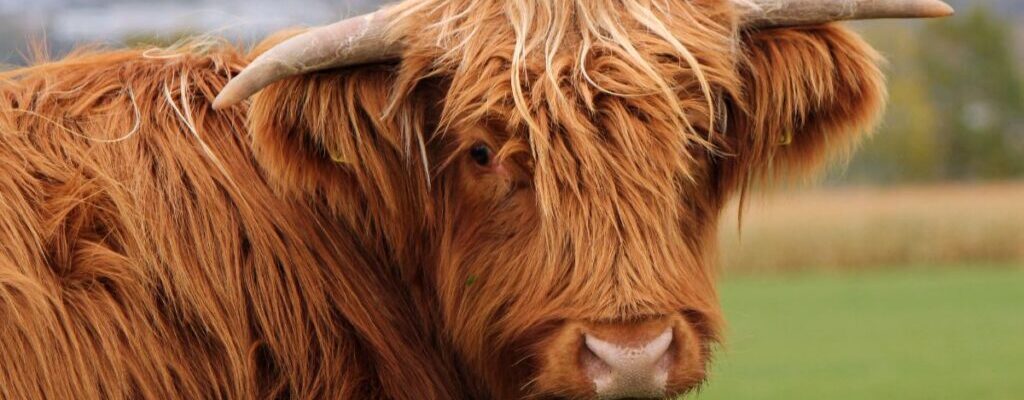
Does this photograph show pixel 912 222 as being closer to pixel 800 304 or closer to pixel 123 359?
pixel 800 304

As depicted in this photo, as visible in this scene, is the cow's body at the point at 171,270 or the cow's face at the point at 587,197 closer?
the cow's face at the point at 587,197

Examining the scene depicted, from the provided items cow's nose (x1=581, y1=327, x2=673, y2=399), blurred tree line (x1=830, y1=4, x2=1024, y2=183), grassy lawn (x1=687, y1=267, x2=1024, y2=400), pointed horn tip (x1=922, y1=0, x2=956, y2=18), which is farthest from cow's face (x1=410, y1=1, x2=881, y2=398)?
blurred tree line (x1=830, y1=4, x2=1024, y2=183)

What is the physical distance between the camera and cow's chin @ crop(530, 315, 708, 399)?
10.3 feet

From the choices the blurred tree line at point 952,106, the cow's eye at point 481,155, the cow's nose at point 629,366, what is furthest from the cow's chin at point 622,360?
the blurred tree line at point 952,106

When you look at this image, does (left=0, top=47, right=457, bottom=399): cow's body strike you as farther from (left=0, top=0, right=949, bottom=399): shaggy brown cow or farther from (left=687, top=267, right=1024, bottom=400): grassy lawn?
(left=687, top=267, right=1024, bottom=400): grassy lawn

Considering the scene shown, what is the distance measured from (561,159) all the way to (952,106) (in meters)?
87.6

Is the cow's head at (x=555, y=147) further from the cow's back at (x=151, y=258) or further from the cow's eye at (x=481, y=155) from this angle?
the cow's back at (x=151, y=258)

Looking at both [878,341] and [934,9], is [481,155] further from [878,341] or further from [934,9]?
[878,341]

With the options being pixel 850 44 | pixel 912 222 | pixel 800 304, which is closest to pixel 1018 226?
pixel 912 222

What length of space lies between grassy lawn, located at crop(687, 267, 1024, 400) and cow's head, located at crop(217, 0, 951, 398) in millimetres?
584

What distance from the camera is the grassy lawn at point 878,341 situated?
1217 cm

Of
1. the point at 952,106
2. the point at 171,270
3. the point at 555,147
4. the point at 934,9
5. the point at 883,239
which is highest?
the point at 934,9

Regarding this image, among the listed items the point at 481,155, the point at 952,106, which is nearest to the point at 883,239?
the point at 481,155

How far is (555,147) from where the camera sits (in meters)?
3.41
